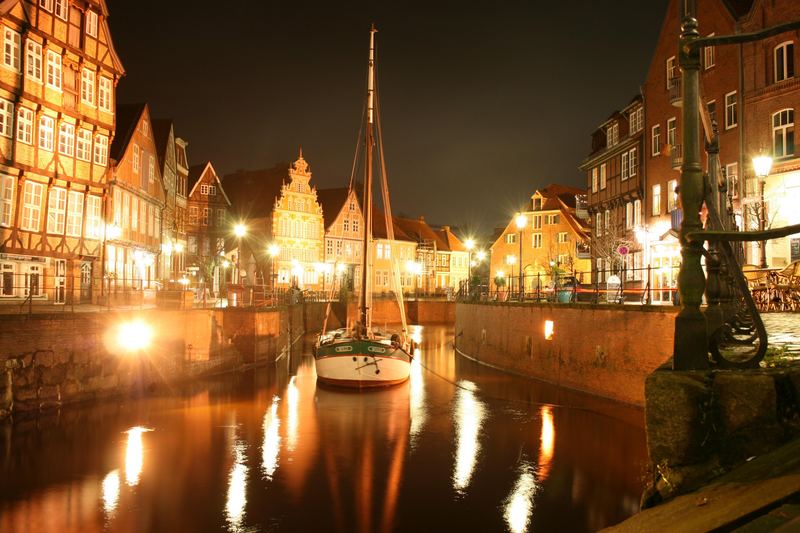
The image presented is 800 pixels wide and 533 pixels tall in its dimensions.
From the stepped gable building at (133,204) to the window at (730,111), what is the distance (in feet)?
84.6

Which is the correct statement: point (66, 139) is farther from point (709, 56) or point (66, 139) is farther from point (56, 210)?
point (709, 56)

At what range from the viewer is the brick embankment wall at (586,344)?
1870cm

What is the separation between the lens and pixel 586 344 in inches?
872

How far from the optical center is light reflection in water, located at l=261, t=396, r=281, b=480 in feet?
49.4

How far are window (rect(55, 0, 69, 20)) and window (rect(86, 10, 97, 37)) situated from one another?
1330 mm

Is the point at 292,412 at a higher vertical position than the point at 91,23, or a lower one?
lower

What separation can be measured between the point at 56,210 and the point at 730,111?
28298mm

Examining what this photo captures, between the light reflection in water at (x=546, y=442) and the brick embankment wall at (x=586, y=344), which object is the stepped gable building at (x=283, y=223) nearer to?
the brick embankment wall at (x=586, y=344)

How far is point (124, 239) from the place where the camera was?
33688 mm

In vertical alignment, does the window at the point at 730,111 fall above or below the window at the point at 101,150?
above

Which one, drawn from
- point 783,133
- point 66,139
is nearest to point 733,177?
point 783,133

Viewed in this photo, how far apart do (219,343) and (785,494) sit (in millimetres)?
27028

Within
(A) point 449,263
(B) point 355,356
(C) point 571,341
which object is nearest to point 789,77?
(C) point 571,341

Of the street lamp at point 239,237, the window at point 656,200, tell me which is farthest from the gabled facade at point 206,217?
the window at point 656,200
